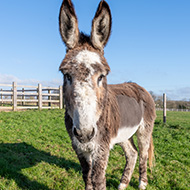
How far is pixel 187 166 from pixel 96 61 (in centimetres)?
522

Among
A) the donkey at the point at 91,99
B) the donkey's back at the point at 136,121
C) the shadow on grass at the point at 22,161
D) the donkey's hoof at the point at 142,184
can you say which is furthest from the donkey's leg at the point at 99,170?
the donkey's hoof at the point at 142,184

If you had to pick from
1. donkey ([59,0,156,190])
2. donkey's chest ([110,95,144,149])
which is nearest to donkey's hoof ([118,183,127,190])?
donkey's chest ([110,95,144,149])

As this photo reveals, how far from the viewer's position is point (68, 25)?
119 inches

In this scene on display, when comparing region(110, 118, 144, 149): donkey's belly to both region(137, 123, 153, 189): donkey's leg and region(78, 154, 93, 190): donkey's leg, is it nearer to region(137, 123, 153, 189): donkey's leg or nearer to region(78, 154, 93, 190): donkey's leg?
region(78, 154, 93, 190): donkey's leg

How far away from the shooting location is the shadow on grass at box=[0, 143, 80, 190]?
462 centimetres

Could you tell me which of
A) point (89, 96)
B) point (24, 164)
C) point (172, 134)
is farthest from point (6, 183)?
point (172, 134)

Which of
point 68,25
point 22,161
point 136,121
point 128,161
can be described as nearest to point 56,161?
point 22,161

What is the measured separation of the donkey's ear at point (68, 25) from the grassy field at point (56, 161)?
121 inches

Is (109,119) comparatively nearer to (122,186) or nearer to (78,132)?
(78,132)

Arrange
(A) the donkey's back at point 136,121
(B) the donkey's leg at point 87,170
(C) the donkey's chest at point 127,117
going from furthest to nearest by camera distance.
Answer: (A) the donkey's back at point 136,121 → (C) the donkey's chest at point 127,117 → (B) the donkey's leg at point 87,170

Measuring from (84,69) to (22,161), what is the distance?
433cm

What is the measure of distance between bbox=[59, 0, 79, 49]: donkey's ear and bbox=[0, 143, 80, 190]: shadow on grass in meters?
3.17

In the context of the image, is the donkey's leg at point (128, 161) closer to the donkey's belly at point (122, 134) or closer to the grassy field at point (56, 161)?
the grassy field at point (56, 161)

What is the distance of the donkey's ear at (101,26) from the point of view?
2850 millimetres
